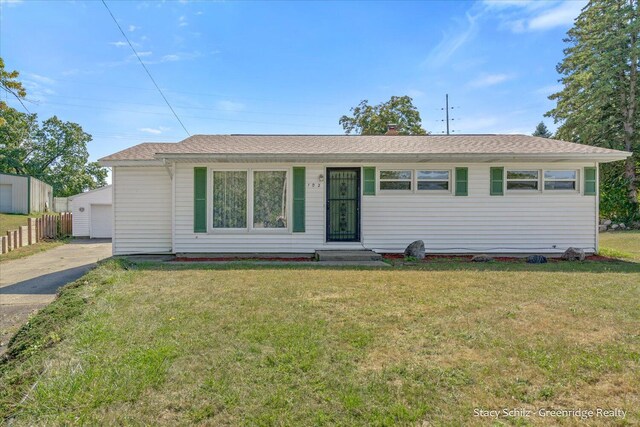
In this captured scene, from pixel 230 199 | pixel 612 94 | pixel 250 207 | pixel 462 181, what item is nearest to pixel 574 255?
pixel 462 181

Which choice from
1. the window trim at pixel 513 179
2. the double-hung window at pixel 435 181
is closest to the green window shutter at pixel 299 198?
the double-hung window at pixel 435 181

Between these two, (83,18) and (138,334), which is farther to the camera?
(83,18)

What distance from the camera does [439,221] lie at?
369 inches

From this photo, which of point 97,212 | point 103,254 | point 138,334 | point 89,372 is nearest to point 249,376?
point 89,372

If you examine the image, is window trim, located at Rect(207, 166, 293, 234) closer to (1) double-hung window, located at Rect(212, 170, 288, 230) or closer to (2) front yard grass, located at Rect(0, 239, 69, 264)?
(1) double-hung window, located at Rect(212, 170, 288, 230)

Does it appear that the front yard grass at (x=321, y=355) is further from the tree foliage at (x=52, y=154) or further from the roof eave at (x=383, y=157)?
the tree foliage at (x=52, y=154)

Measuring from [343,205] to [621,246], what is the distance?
9.60m

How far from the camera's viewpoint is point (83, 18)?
9672mm

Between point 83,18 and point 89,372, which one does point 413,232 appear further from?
point 83,18

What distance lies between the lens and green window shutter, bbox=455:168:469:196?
30.5ft

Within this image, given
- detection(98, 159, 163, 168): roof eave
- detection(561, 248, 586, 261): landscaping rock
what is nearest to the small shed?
detection(98, 159, 163, 168): roof eave

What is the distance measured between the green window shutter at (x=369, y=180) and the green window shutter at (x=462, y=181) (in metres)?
2.29

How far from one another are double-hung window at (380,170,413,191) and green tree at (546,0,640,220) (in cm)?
1469

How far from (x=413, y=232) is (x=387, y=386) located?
7194 mm
